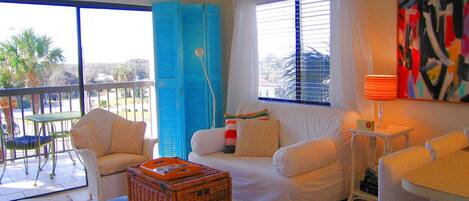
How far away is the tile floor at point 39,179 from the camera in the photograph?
3.97m

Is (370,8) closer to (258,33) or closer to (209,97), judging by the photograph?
(258,33)

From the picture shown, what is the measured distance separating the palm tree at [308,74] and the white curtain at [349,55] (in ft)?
0.79

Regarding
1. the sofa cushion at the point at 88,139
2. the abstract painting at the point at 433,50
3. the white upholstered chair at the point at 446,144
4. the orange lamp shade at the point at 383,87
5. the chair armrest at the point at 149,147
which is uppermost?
the abstract painting at the point at 433,50

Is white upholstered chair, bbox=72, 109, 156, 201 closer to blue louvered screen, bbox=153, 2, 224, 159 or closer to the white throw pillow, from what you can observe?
blue louvered screen, bbox=153, 2, 224, 159

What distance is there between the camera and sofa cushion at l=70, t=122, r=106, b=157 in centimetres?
347

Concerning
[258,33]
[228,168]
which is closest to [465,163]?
[228,168]

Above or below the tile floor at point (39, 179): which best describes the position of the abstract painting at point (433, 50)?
above

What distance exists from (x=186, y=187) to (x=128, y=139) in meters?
1.23

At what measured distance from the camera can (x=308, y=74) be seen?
3.99 metres

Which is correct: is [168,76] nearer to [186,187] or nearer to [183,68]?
[183,68]

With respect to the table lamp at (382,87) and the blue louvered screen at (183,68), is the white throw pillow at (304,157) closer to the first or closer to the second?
the table lamp at (382,87)

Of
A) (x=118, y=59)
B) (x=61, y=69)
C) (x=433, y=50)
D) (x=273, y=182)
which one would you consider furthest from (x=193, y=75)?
(x=433, y=50)

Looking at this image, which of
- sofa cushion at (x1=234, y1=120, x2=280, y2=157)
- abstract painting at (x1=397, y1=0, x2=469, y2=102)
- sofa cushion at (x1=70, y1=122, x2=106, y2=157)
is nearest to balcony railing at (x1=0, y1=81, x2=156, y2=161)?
sofa cushion at (x1=70, y1=122, x2=106, y2=157)

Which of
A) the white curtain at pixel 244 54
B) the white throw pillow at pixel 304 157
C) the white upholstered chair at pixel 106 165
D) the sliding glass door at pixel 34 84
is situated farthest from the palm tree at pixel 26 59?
the white throw pillow at pixel 304 157
